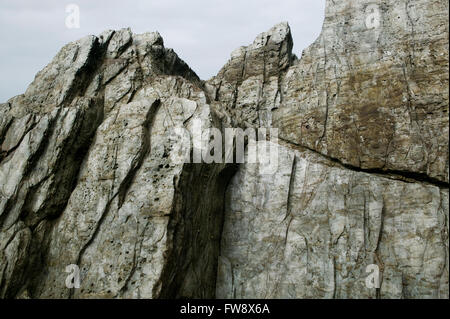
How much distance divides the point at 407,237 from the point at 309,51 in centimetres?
1136

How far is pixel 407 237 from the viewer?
48.2 ft

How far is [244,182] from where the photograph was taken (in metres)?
17.8

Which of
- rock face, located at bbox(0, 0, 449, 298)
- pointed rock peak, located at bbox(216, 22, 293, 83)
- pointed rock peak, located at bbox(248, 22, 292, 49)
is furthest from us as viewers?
pointed rock peak, located at bbox(248, 22, 292, 49)

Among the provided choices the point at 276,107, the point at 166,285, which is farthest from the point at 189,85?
the point at 166,285

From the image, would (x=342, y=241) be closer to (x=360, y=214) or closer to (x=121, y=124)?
(x=360, y=214)

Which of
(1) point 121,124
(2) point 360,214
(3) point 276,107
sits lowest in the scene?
(2) point 360,214

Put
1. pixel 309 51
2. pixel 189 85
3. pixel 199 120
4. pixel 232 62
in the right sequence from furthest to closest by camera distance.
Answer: pixel 232 62 < pixel 309 51 < pixel 189 85 < pixel 199 120

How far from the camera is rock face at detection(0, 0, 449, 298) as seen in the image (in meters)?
14.4

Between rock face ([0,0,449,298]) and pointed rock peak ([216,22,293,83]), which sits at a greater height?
pointed rock peak ([216,22,293,83])

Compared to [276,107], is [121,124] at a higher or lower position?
lower

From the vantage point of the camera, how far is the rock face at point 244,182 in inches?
565

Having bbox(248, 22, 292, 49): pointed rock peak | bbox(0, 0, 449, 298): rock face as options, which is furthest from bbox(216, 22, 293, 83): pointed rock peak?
bbox(0, 0, 449, 298): rock face

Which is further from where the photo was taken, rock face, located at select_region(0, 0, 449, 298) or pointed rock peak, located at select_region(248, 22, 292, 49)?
pointed rock peak, located at select_region(248, 22, 292, 49)

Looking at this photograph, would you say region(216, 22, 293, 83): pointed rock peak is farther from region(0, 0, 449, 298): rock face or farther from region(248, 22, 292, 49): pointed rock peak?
region(0, 0, 449, 298): rock face
